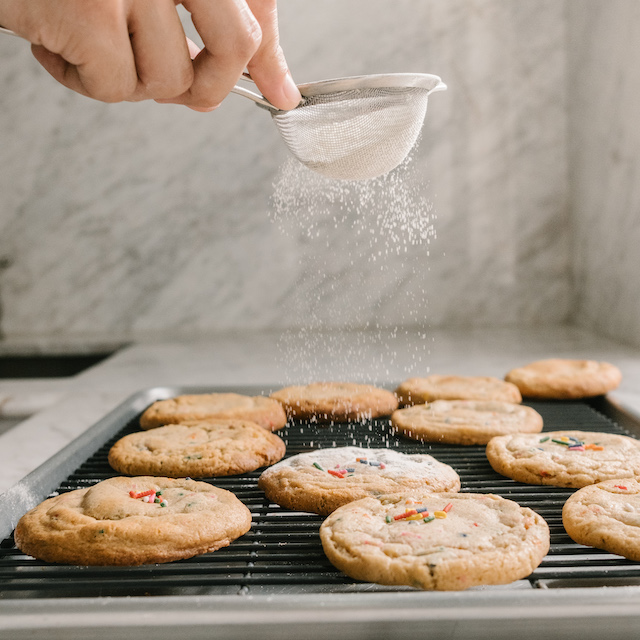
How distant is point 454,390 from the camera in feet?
5.02

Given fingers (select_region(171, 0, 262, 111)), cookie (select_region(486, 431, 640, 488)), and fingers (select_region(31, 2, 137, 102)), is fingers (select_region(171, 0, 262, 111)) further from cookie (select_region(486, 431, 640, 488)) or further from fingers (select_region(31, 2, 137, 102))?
cookie (select_region(486, 431, 640, 488))

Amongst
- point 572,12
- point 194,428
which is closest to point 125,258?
point 194,428

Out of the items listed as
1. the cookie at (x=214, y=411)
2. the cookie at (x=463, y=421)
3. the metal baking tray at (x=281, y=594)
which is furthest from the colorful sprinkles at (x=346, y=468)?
the cookie at (x=214, y=411)

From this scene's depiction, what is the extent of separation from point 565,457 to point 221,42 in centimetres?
80

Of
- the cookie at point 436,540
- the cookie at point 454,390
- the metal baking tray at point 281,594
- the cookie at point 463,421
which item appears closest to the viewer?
the metal baking tray at point 281,594

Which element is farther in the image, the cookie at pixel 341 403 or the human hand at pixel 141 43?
the cookie at pixel 341 403

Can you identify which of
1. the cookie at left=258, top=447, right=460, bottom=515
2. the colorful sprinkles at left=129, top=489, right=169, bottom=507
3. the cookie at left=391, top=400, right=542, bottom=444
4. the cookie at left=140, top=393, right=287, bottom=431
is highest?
the colorful sprinkles at left=129, top=489, right=169, bottom=507

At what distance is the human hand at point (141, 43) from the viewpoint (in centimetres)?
71

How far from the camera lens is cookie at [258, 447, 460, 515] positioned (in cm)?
98

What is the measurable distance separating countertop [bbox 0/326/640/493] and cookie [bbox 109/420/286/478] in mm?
176

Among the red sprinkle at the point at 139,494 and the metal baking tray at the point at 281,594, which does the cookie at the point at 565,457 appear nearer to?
the metal baking tray at the point at 281,594

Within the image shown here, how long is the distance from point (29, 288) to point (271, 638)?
2.35 meters

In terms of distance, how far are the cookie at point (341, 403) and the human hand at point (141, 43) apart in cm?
71

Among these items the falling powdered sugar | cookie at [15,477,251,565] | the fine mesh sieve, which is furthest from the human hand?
the falling powdered sugar
